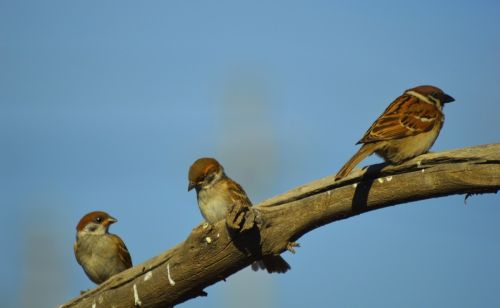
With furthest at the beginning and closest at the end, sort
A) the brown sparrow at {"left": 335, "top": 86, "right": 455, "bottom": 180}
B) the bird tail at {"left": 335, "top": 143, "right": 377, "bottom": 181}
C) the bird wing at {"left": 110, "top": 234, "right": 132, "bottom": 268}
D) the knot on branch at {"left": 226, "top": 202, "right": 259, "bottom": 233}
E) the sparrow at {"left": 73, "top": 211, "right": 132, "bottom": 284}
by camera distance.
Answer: the bird wing at {"left": 110, "top": 234, "right": 132, "bottom": 268}
the sparrow at {"left": 73, "top": 211, "right": 132, "bottom": 284}
the brown sparrow at {"left": 335, "top": 86, "right": 455, "bottom": 180}
the bird tail at {"left": 335, "top": 143, "right": 377, "bottom": 181}
the knot on branch at {"left": 226, "top": 202, "right": 259, "bottom": 233}

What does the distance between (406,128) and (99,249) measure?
12.4 feet

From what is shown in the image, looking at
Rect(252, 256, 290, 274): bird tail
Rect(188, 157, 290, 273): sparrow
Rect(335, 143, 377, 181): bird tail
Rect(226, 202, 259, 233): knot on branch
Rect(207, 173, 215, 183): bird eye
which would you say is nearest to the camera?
Rect(226, 202, 259, 233): knot on branch

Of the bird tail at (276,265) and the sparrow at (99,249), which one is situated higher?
the sparrow at (99,249)

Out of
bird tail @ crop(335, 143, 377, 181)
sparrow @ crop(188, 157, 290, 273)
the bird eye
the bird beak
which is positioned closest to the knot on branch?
bird tail @ crop(335, 143, 377, 181)

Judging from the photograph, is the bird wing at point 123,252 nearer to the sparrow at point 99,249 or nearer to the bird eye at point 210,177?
the sparrow at point 99,249

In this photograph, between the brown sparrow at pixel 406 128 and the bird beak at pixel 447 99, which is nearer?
the brown sparrow at pixel 406 128

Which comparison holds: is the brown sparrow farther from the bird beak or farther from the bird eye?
the bird eye

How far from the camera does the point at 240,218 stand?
15.9ft

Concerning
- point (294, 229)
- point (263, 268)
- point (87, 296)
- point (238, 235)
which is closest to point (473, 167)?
point (294, 229)

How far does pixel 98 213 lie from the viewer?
8.23 metres

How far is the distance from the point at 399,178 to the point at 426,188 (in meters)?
0.24

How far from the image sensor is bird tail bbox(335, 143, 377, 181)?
5.46 metres

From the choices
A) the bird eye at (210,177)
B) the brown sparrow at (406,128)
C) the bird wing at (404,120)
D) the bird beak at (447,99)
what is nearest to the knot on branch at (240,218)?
the brown sparrow at (406,128)

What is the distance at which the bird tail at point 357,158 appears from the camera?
546cm
